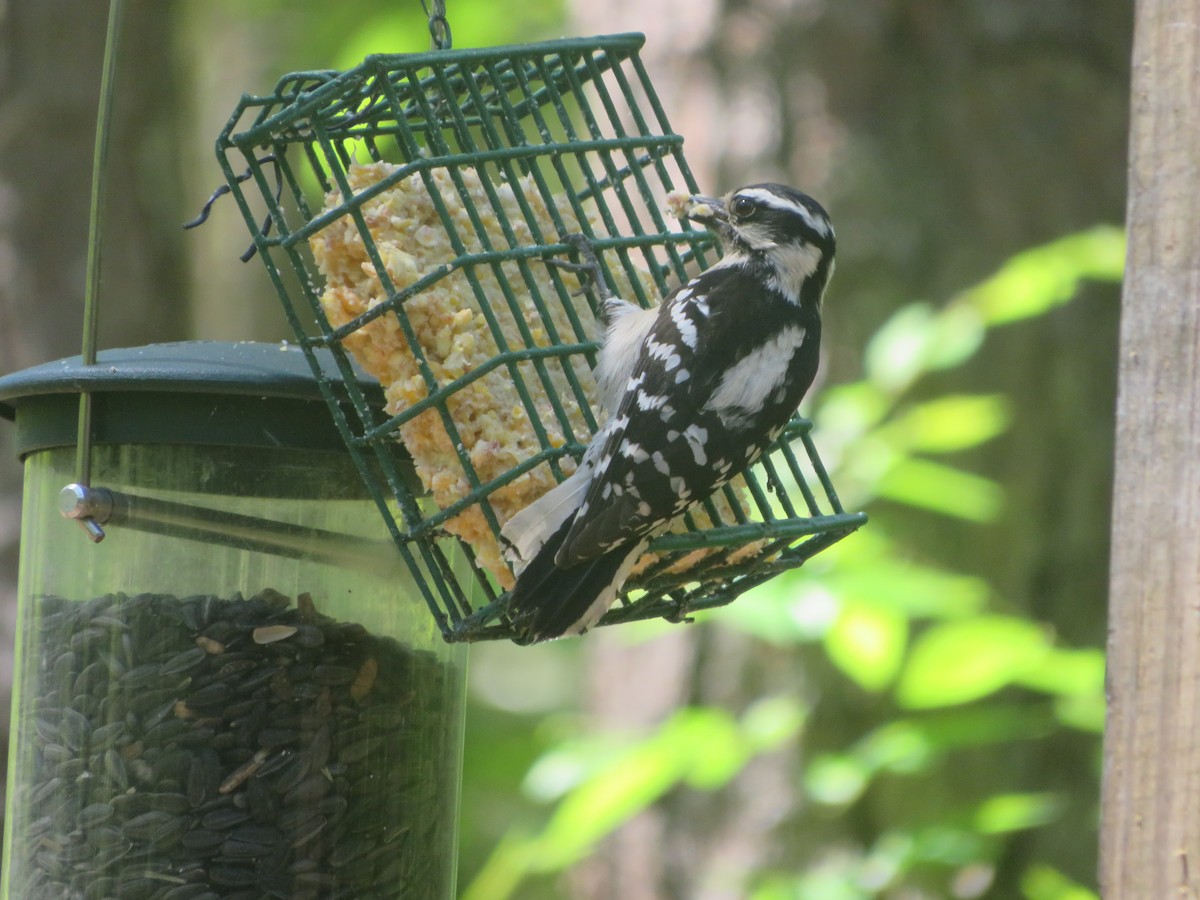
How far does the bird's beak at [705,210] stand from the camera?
9.34ft

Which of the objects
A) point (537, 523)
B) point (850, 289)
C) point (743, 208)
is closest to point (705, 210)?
point (743, 208)

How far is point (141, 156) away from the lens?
15.5 feet

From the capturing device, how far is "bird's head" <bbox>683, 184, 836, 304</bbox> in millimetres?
2984

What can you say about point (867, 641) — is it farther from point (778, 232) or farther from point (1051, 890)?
point (1051, 890)

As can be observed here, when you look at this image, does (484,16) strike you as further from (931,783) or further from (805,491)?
(805,491)

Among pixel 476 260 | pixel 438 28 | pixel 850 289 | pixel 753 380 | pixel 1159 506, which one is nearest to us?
pixel 1159 506

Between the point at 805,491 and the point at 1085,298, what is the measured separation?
8.73 ft

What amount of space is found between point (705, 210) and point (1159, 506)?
1366mm

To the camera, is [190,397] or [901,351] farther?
[901,351]

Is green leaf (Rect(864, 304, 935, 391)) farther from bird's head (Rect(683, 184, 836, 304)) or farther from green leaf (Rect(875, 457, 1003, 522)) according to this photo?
bird's head (Rect(683, 184, 836, 304))

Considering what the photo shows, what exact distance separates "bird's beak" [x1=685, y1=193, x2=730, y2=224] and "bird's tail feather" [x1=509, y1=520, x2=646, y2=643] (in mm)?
838

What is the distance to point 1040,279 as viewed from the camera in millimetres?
3318

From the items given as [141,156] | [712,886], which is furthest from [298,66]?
[712,886]

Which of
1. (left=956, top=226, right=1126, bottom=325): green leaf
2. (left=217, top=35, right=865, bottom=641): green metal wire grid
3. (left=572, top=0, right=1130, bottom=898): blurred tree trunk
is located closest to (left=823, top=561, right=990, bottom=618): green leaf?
(left=217, top=35, right=865, bottom=641): green metal wire grid
